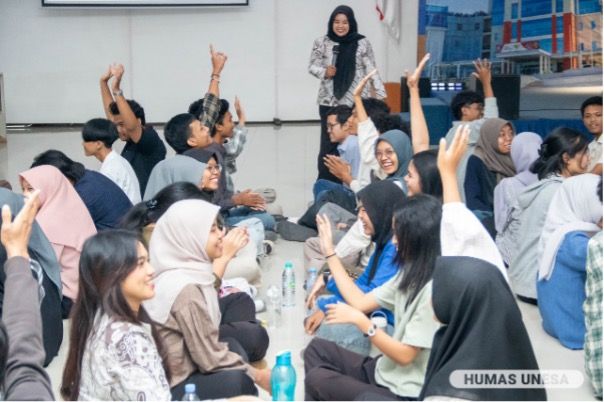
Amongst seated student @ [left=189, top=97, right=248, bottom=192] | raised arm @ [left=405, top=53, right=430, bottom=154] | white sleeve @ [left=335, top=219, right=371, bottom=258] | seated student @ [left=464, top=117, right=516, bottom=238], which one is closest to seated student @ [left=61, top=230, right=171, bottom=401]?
white sleeve @ [left=335, top=219, right=371, bottom=258]

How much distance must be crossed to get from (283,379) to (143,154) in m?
3.50

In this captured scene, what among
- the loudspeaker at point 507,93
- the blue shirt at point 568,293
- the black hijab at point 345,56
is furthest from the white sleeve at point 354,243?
the loudspeaker at point 507,93

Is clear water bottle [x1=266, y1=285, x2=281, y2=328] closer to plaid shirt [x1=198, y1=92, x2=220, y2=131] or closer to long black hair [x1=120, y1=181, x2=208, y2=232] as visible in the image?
long black hair [x1=120, y1=181, x2=208, y2=232]

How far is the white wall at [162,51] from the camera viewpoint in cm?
1345

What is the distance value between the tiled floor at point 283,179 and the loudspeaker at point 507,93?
2.08m

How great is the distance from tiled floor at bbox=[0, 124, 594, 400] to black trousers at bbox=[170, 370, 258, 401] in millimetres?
618

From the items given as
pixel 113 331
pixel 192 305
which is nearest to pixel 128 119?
pixel 192 305

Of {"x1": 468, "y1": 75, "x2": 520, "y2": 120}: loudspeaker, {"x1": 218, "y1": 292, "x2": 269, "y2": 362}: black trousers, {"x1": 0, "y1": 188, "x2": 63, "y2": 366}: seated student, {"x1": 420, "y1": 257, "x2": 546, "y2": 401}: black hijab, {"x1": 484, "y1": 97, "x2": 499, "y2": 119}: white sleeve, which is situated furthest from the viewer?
{"x1": 468, "y1": 75, "x2": 520, "y2": 120}: loudspeaker

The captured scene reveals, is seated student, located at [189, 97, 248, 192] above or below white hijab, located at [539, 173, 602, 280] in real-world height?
above

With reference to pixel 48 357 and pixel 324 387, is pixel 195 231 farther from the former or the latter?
pixel 48 357

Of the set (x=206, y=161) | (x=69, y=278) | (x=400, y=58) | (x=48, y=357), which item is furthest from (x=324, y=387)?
(x=400, y=58)

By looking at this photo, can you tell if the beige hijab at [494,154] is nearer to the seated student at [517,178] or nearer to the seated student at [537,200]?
the seated student at [517,178]

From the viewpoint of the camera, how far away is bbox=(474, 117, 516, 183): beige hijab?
6.38m

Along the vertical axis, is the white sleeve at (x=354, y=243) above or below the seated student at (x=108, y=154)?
below
